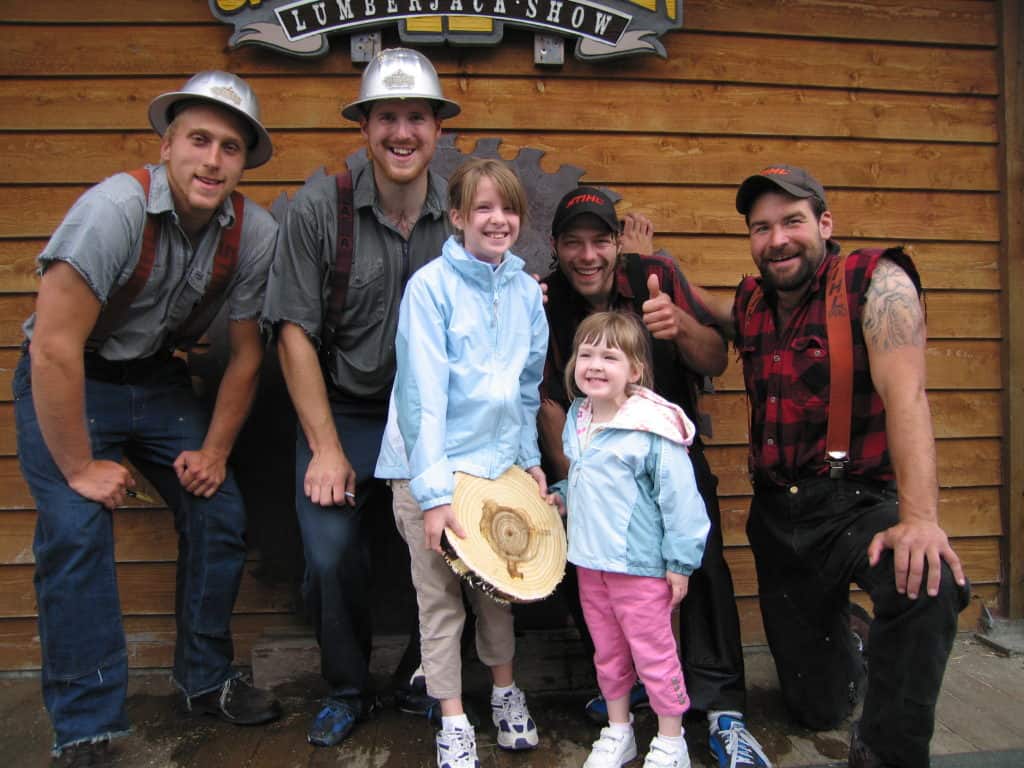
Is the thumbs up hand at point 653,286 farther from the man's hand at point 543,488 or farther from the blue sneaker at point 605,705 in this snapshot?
the blue sneaker at point 605,705

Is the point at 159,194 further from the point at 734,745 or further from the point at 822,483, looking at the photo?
the point at 734,745

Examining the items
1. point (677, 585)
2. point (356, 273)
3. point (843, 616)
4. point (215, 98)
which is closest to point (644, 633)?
point (677, 585)

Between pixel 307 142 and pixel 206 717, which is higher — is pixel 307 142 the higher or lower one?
the higher one

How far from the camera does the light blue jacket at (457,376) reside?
2369mm

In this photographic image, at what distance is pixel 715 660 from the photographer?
8.83 feet

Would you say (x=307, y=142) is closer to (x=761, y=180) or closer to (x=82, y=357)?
(x=82, y=357)

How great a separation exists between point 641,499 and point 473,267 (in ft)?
3.08

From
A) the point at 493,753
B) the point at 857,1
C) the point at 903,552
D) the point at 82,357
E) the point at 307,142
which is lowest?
the point at 493,753

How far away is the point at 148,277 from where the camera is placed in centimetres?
269

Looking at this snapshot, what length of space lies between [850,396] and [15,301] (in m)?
3.64

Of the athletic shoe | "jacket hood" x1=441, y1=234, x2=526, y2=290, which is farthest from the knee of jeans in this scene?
"jacket hood" x1=441, y1=234, x2=526, y2=290

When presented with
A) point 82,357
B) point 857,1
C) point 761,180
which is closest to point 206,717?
point 82,357

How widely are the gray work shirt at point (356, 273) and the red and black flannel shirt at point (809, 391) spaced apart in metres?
1.34

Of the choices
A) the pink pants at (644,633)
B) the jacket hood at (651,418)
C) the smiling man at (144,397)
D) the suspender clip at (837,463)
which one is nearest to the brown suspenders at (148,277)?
the smiling man at (144,397)
